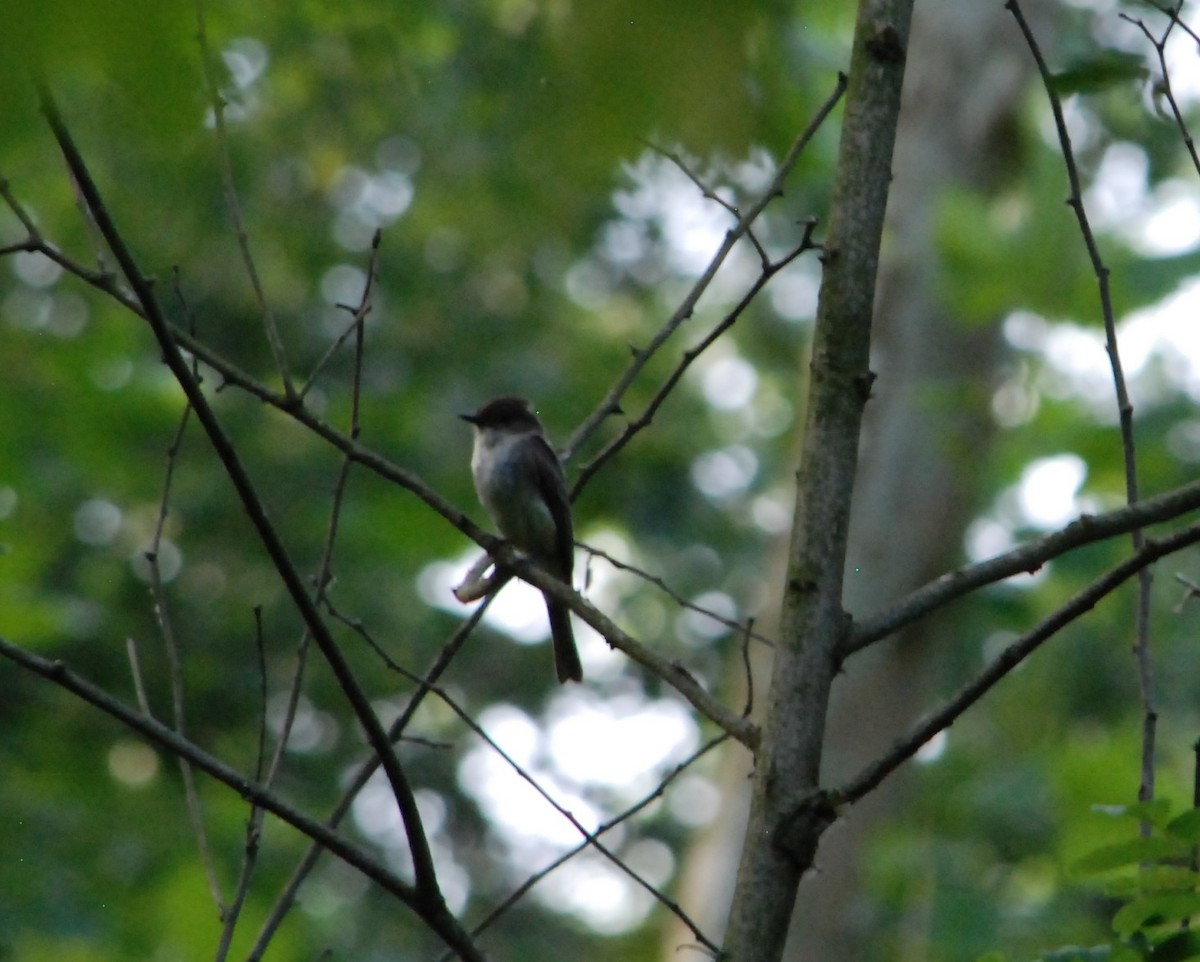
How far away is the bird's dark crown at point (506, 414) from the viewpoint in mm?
5965

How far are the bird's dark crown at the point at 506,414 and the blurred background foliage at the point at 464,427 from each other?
0.56 meters

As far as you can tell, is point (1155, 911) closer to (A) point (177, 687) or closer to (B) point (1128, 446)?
(B) point (1128, 446)

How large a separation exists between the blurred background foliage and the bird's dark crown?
0.56 m

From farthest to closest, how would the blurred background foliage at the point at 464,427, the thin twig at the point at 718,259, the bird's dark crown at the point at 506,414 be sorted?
1. the bird's dark crown at the point at 506,414
2. the thin twig at the point at 718,259
3. the blurred background foliage at the point at 464,427

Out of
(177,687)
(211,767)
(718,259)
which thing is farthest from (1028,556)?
(177,687)

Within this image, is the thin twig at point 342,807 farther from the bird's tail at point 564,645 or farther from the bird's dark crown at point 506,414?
the bird's dark crown at point 506,414

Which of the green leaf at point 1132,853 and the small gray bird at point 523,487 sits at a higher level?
the small gray bird at point 523,487

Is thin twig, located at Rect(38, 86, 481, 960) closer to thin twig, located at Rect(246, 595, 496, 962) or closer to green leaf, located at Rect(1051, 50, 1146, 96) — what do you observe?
thin twig, located at Rect(246, 595, 496, 962)

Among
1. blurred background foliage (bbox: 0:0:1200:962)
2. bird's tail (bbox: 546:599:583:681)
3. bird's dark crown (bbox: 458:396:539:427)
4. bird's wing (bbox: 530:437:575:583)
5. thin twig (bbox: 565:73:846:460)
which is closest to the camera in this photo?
blurred background foliage (bbox: 0:0:1200:962)

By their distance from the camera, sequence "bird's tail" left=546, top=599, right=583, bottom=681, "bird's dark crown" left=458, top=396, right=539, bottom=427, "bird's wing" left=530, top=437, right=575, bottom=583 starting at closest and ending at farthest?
"bird's tail" left=546, top=599, right=583, bottom=681 → "bird's wing" left=530, top=437, right=575, bottom=583 → "bird's dark crown" left=458, top=396, right=539, bottom=427

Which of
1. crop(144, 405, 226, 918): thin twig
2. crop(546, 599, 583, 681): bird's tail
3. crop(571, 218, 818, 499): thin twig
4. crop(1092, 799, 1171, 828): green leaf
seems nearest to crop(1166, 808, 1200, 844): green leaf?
crop(1092, 799, 1171, 828): green leaf

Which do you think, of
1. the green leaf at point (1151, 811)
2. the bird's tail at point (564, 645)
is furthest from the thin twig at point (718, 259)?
the bird's tail at point (564, 645)

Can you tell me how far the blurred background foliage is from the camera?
1.27m

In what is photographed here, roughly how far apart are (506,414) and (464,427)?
15.3ft
